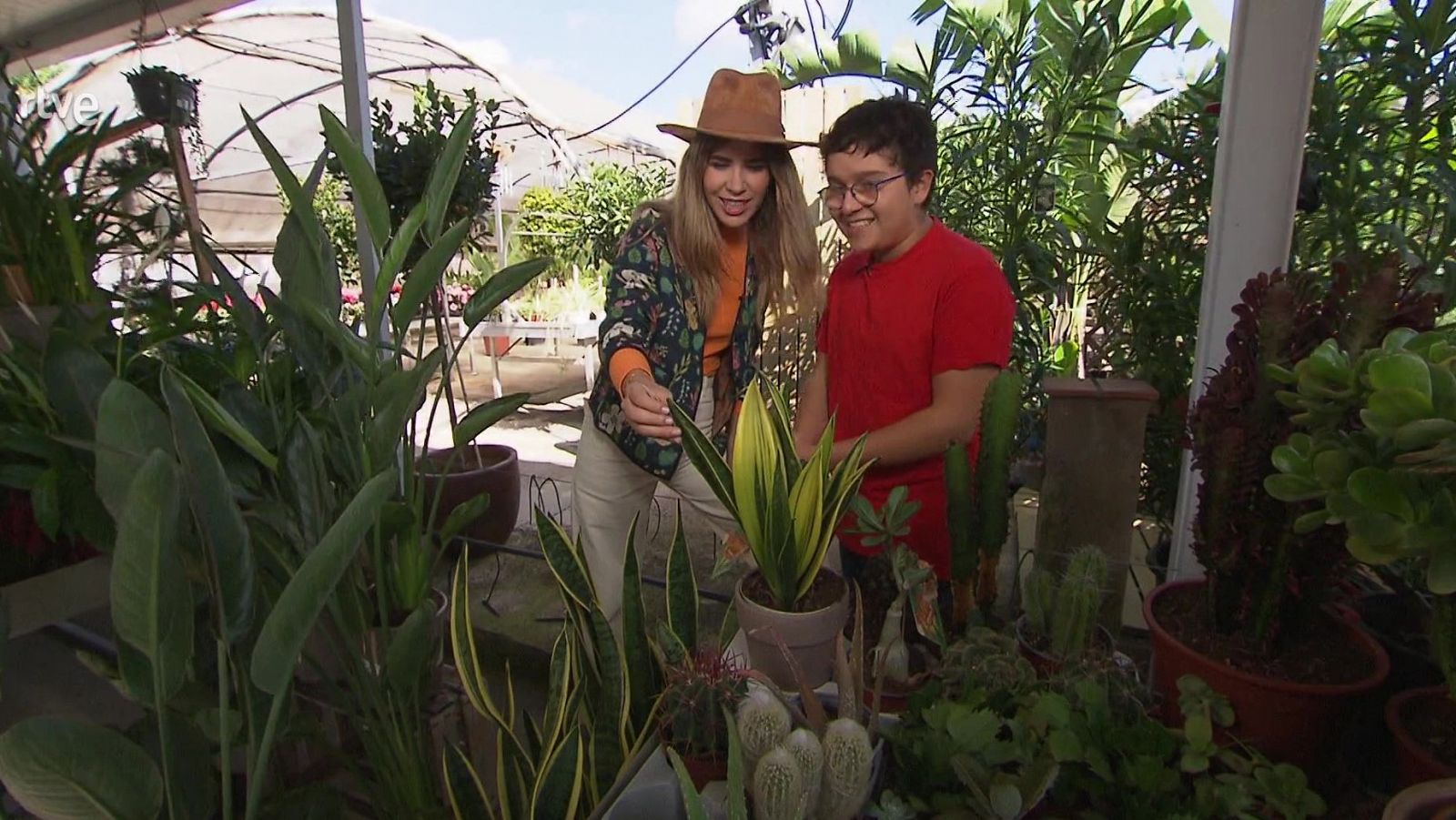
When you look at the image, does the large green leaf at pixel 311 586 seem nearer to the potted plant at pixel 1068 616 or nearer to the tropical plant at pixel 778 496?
the tropical plant at pixel 778 496

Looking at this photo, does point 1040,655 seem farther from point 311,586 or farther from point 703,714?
point 311,586

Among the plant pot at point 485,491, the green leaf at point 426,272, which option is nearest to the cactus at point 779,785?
the green leaf at point 426,272

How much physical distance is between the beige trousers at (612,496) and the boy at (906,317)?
0.31 meters

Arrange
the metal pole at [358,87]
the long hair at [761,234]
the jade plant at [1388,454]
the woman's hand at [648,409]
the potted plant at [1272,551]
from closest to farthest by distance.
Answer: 1. the jade plant at [1388,454]
2. the potted plant at [1272,551]
3. the woman's hand at [648,409]
4. the long hair at [761,234]
5. the metal pole at [358,87]

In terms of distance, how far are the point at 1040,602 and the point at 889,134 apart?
75 centimetres

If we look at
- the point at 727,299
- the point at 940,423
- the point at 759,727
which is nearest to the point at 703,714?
the point at 759,727

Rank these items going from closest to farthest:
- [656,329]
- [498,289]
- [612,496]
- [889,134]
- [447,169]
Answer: [447,169]
[498,289]
[889,134]
[656,329]
[612,496]

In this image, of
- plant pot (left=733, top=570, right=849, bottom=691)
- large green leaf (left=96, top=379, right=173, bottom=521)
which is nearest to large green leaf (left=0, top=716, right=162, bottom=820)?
large green leaf (left=96, top=379, right=173, bottom=521)

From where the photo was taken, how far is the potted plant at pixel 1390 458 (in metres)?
0.50

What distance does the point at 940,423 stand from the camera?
50.7 inches

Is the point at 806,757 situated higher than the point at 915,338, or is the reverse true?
the point at 915,338

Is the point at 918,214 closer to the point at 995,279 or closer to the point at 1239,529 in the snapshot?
the point at 995,279

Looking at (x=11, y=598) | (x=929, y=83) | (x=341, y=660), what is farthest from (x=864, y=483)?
(x=929, y=83)

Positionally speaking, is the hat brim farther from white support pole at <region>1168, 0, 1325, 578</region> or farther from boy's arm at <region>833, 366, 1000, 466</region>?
white support pole at <region>1168, 0, 1325, 578</region>
